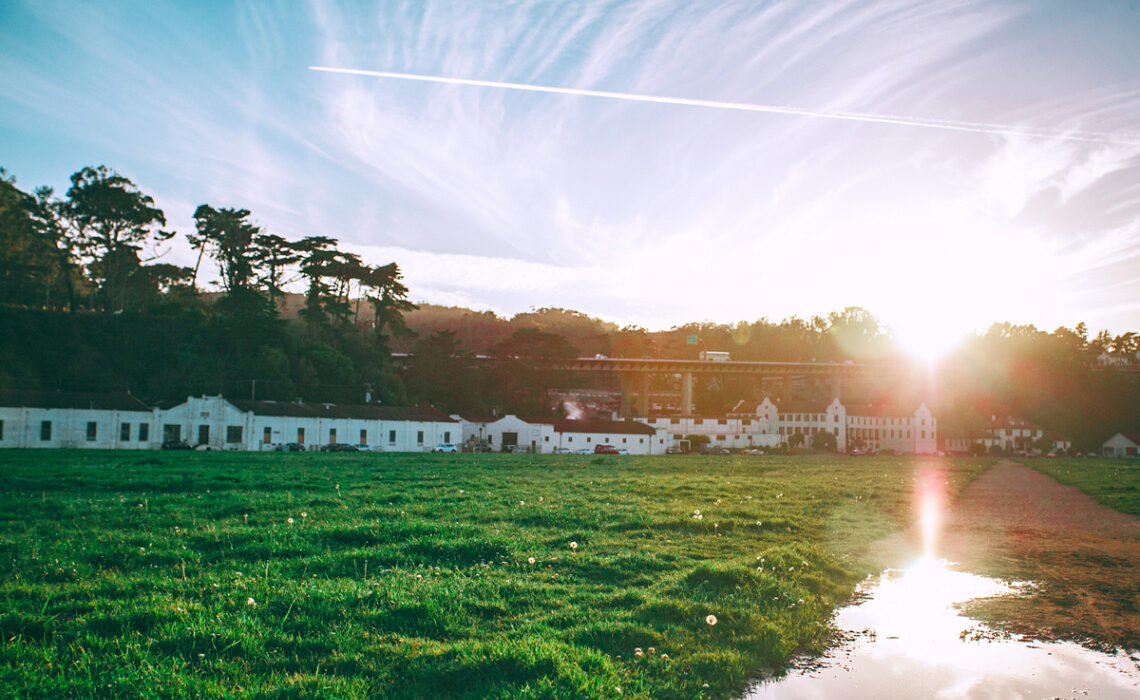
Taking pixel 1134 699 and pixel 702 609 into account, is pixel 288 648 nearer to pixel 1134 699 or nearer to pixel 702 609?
pixel 702 609

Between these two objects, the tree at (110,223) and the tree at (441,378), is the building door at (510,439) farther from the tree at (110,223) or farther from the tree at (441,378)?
the tree at (110,223)

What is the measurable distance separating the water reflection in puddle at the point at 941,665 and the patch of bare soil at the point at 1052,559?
1.97 ft

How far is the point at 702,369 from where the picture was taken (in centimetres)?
18175

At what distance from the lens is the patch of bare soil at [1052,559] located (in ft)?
29.4

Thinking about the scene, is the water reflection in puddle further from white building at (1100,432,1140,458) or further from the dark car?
white building at (1100,432,1140,458)

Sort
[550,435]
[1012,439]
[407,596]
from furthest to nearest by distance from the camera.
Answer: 1. [1012,439]
2. [550,435]
3. [407,596]

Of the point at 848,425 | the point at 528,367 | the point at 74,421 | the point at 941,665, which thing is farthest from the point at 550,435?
Answer: the point at 941,665

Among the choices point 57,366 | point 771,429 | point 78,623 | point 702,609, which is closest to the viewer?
point 78,623

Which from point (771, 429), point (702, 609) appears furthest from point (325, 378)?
point (702, 609)

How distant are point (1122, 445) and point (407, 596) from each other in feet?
538

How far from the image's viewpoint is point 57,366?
8075cm

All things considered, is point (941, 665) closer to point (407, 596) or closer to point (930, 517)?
point (407, 596)

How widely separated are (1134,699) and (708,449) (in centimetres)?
11100

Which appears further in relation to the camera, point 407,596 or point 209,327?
point 209,327
